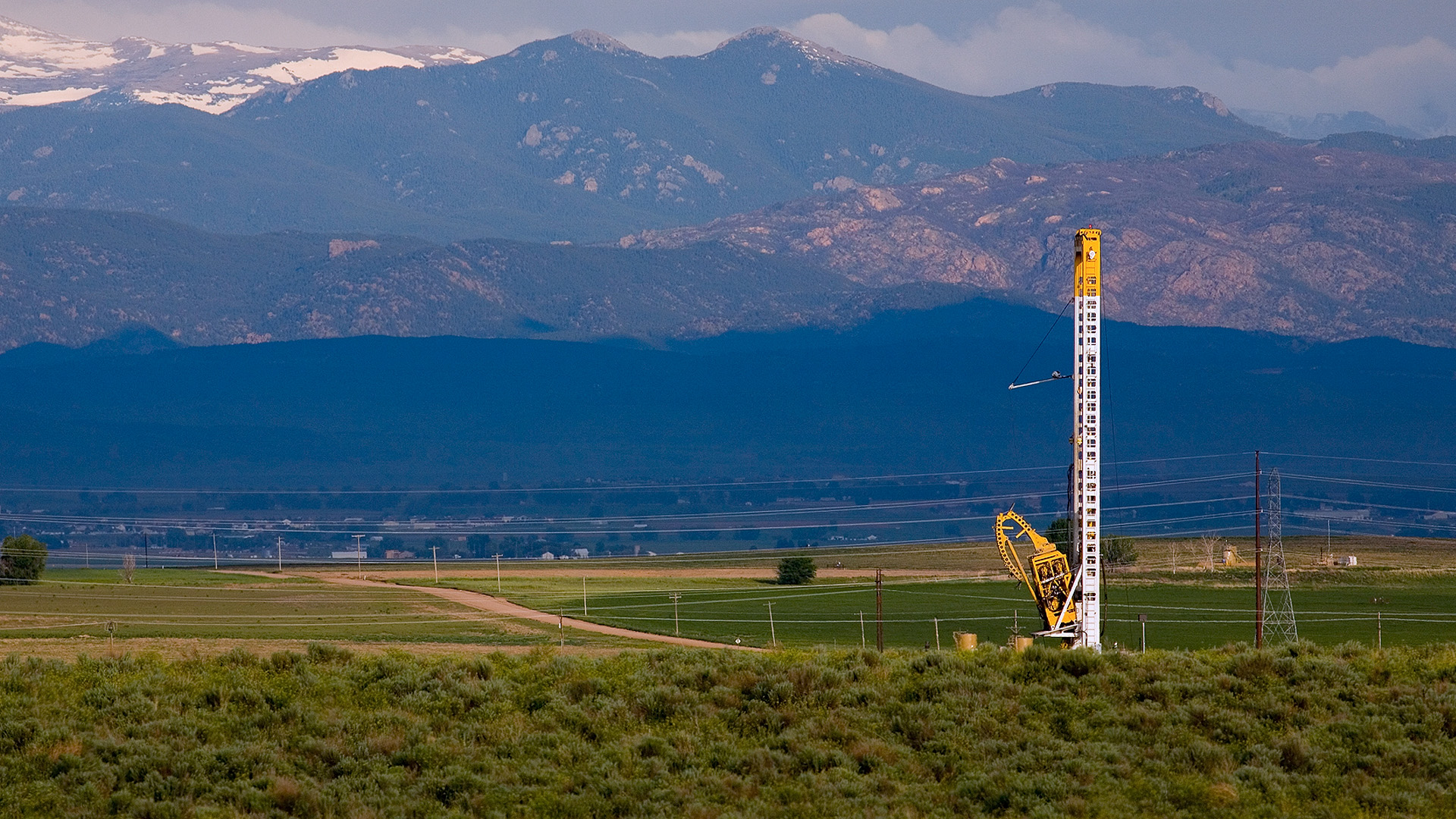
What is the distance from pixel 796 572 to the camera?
112250mm

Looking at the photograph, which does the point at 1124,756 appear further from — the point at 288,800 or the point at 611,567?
the point at 611,567

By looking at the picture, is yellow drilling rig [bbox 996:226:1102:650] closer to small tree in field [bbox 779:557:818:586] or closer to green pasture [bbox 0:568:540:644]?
green pasture [bbox 0:568:540:644]

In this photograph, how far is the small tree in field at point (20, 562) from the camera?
96.8 metres

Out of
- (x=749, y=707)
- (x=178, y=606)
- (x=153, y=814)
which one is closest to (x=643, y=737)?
(x=749, y=707)

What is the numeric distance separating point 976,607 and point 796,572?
105 ft

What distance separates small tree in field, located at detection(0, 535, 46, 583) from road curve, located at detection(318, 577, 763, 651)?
17.9 metres

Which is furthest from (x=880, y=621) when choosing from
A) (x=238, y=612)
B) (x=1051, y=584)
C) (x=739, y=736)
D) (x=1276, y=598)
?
(x=1276, y=598)

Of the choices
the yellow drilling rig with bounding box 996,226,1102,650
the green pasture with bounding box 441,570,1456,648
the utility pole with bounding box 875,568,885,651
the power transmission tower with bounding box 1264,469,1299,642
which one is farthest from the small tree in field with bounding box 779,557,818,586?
the yellow drilling rig with bounding box 996,226,1102,650

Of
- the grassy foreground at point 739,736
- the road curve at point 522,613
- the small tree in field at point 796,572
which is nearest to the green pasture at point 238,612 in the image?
the road curve at point 522,613

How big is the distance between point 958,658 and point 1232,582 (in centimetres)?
6736

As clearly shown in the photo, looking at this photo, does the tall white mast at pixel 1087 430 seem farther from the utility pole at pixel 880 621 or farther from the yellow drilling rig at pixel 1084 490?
the utility pole at pixel 880 621

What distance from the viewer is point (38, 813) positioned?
2761cm

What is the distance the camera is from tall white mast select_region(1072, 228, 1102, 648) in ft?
163

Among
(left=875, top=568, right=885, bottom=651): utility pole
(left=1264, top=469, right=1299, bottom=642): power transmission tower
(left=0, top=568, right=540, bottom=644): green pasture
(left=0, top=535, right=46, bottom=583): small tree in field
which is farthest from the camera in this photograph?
(left=0, top=535, right=46, bottom=583): small tree in field
